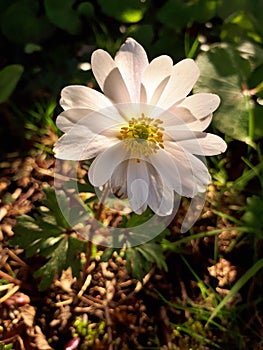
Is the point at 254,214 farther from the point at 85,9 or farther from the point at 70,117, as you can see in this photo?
the point at 85,9

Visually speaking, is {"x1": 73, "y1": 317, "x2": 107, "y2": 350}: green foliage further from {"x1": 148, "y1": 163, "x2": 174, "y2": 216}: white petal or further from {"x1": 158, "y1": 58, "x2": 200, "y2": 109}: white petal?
{"x1": 158, "y1": 58, "x2": 200, "y2": 109}: white petal

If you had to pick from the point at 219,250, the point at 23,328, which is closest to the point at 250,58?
the point at 219,250

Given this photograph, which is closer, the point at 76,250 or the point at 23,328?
the point at 76,250

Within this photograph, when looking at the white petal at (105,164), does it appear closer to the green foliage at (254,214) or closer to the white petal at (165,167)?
the white petal at (165,167)

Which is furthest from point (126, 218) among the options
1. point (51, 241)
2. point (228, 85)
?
point (228, 85)

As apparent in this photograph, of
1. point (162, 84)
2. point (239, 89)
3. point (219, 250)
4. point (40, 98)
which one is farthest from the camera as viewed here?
point (40, 98)

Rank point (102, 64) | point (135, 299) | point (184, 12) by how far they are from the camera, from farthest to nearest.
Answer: point (184, 12)
point (135, 299)
point (102, 64)

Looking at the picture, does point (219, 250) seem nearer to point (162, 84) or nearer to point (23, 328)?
point (23, 328)
